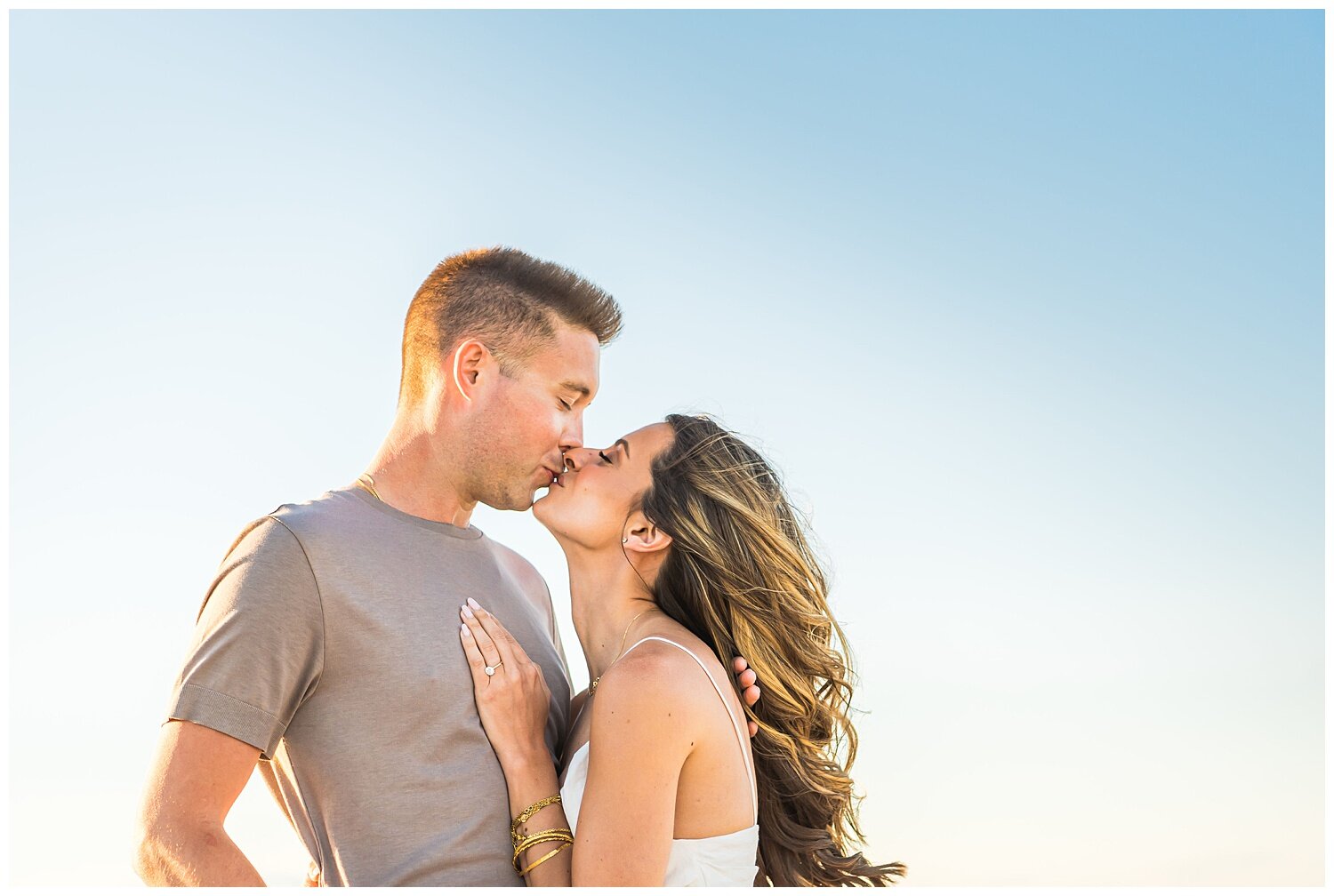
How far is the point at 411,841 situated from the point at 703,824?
33.8 inches

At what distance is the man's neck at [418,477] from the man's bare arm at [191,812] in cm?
100

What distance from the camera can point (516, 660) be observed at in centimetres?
356

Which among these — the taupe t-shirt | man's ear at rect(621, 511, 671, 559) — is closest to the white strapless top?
the taupe t-shirt

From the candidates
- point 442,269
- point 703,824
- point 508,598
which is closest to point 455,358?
point 442,269

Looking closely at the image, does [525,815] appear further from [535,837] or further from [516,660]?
[516,660]

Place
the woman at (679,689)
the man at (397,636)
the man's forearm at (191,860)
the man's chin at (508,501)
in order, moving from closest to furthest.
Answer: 1. the man's forearm at (191,860)
2. the man at (397,636)
3. the woman at (679,689)
4. the man's chin at (508,501)

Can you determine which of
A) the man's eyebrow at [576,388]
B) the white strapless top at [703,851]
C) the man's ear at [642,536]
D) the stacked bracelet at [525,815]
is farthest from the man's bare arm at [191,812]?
the man's eyebrow at [576,388]

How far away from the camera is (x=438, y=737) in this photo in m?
3.32

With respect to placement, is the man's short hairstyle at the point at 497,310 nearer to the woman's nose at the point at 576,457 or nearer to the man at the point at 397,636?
the man at the point at 397,636

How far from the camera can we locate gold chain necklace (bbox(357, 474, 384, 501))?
12.2ft

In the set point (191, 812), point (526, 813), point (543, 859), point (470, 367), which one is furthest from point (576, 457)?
point (191, 812)

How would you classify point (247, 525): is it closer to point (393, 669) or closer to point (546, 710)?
point (393, 669)

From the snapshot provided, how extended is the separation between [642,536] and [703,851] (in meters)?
1.03

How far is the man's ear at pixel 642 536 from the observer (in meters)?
3.82
